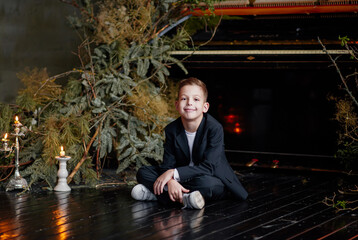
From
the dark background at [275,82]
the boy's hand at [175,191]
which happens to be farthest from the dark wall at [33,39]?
the boy's hand at [175,191]

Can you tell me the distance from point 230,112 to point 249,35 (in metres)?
0.84

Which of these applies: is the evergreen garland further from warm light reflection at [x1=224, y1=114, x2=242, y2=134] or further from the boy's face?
the boy's face

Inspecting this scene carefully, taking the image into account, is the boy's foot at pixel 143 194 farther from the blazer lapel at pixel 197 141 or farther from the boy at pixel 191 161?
the blazer lapel at pixel 197 141

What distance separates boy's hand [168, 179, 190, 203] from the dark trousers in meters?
0.10

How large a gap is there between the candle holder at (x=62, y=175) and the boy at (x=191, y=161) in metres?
0.62

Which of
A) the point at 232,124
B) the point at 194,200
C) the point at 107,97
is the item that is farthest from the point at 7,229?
the point at 232,124

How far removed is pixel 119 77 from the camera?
4.80 m

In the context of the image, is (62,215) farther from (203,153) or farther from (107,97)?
(107,97)

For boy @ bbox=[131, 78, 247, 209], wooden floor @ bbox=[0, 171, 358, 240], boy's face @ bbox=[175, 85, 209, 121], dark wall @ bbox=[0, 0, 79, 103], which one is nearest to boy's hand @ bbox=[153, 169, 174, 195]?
boy @ bbox=[131, 78, 247, 209]

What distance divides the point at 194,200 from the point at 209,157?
349 mm

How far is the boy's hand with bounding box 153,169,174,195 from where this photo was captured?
355 centimetres

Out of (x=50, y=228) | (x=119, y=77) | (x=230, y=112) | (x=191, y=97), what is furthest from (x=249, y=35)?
(x=50, y=228)

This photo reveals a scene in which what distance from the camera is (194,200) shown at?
346 cm

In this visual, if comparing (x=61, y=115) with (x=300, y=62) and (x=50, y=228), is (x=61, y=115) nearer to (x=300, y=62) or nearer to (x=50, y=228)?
(x=50, y=228)
